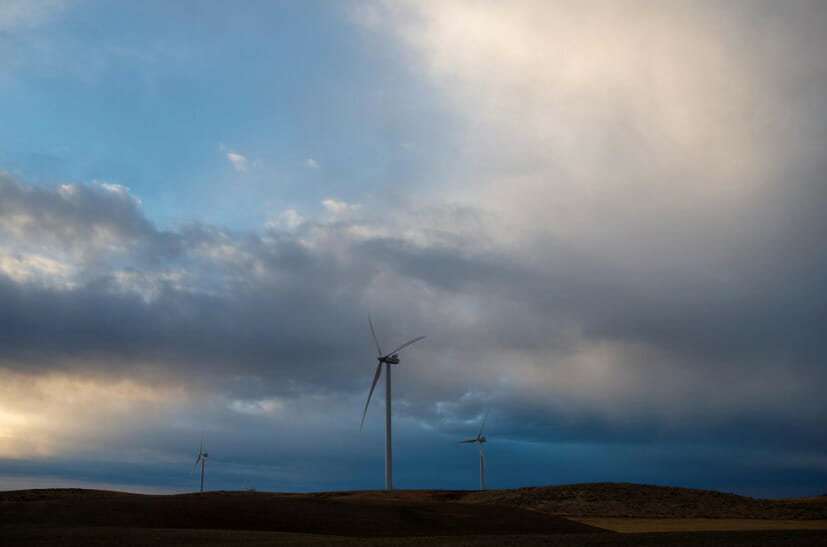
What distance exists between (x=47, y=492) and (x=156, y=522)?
156ft

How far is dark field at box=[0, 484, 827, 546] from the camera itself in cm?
3894

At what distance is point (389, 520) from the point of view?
5322 centimetres

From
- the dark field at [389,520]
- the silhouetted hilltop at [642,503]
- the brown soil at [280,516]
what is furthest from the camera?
the silhouetted hilltop at [642,503]

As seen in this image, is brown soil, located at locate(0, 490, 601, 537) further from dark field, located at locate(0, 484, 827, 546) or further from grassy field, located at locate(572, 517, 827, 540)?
grassy field, located at locate(572, 517, 827, 540)

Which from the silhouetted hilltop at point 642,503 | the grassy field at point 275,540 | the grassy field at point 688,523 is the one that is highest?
the grassy field at point 275,540

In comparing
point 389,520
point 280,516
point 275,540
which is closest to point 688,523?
point 389,520

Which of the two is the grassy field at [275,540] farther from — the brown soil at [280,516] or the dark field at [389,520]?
the brown soil at [280,516]

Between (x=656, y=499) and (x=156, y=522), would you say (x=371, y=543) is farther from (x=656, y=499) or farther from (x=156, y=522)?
(x=656, y=499)

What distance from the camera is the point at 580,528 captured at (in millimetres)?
56469

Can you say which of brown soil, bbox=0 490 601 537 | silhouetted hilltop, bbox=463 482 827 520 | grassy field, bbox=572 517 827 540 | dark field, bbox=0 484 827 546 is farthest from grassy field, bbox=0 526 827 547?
silhouetted hilltop, bbox=463 482 827 520

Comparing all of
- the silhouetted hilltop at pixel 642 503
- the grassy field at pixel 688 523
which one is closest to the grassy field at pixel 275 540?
the grassy field at pixel 688 523

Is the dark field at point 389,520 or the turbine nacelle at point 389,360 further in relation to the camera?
the turbine nacelle at point 389,360

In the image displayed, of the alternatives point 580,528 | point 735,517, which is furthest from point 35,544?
point 735,517

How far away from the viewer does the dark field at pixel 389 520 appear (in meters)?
38.9
